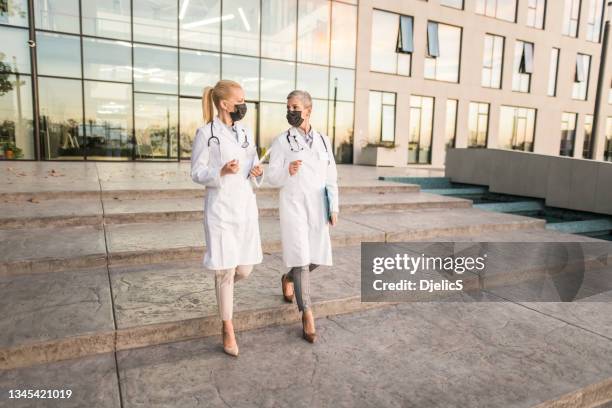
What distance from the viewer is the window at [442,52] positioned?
71.4 feet

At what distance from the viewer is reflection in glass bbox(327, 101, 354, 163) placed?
771 inches

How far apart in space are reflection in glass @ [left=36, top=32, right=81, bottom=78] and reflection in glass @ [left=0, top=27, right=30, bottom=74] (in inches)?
15.0

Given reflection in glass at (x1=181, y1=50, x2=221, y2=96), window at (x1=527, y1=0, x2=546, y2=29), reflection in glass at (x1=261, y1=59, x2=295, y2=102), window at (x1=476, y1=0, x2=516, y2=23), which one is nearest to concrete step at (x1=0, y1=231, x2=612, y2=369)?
reflection in glass at (x1=181, y1=50, x2=221, y2=96)

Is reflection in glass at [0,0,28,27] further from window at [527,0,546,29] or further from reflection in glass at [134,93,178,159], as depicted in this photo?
window at [527,0,546,29]

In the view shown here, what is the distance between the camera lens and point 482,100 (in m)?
23.6

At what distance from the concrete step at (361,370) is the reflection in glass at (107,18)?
50.6 ft

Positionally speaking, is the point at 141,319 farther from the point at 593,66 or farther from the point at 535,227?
the point at 593,66

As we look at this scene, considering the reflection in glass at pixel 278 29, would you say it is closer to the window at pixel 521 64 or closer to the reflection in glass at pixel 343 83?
the reflection in glass at pixel 343 83

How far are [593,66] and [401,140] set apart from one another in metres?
17.3

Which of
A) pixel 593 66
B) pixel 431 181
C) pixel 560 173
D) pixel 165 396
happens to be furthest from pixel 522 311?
pixel 593 66

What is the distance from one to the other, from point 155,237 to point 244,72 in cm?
1391

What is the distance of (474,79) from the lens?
23219mm

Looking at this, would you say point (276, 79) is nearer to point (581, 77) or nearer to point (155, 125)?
point (155, 125)

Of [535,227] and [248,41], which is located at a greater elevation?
[248,41]
